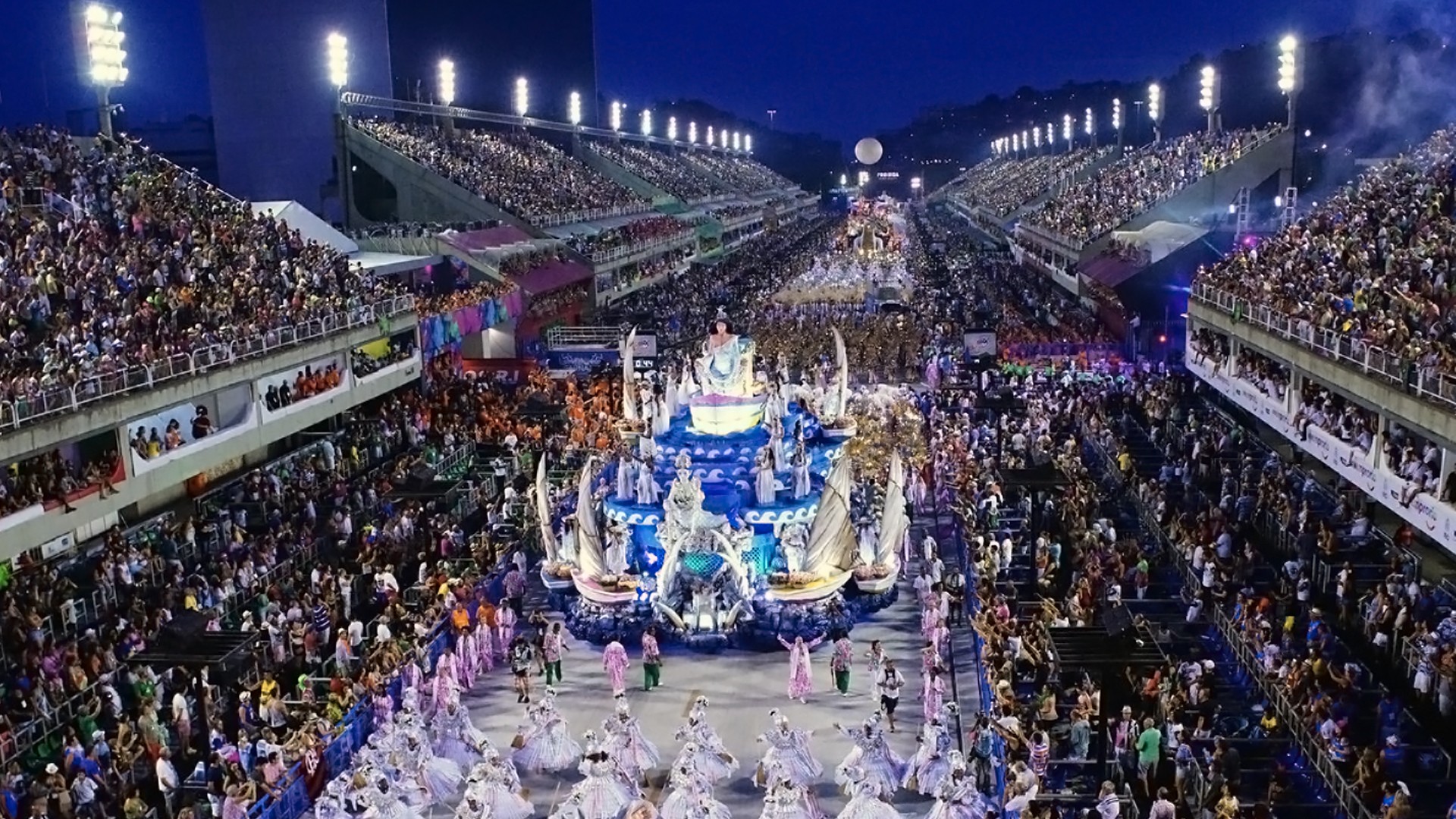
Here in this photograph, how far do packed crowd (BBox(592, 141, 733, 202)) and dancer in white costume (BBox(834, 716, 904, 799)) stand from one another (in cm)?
7599

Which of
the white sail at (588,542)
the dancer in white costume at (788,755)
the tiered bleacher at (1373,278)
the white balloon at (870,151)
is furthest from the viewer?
the white balloon at (870,151)

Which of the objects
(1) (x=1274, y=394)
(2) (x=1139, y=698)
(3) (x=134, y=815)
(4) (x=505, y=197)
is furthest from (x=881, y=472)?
(4) (x=505, y=197)

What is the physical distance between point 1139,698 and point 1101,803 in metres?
4.08

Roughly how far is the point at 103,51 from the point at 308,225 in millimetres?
8357

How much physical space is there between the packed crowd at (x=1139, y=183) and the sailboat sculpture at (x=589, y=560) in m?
40.2

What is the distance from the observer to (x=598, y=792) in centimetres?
1548

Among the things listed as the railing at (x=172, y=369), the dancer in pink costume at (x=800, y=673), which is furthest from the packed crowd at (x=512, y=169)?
the dancer in pink costume at (x=800, y=673)

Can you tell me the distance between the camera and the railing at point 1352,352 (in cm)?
2095

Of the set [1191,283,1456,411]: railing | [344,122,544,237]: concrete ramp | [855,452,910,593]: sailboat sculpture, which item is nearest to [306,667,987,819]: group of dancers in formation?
[855,452,910,593]: sailboat sculpture

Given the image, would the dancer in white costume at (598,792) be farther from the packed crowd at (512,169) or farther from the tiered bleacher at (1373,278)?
the packed crowd at (512,169)

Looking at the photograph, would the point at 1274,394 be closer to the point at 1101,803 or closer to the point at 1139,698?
the point at 1139,698

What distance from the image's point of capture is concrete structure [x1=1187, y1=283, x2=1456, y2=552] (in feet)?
69.4

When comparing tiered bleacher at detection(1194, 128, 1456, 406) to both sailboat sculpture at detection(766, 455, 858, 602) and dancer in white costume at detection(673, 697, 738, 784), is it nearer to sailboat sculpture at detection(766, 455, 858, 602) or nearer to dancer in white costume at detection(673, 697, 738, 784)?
sailboat sculpture at detection(766, 455, 858, 602)

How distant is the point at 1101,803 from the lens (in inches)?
573
